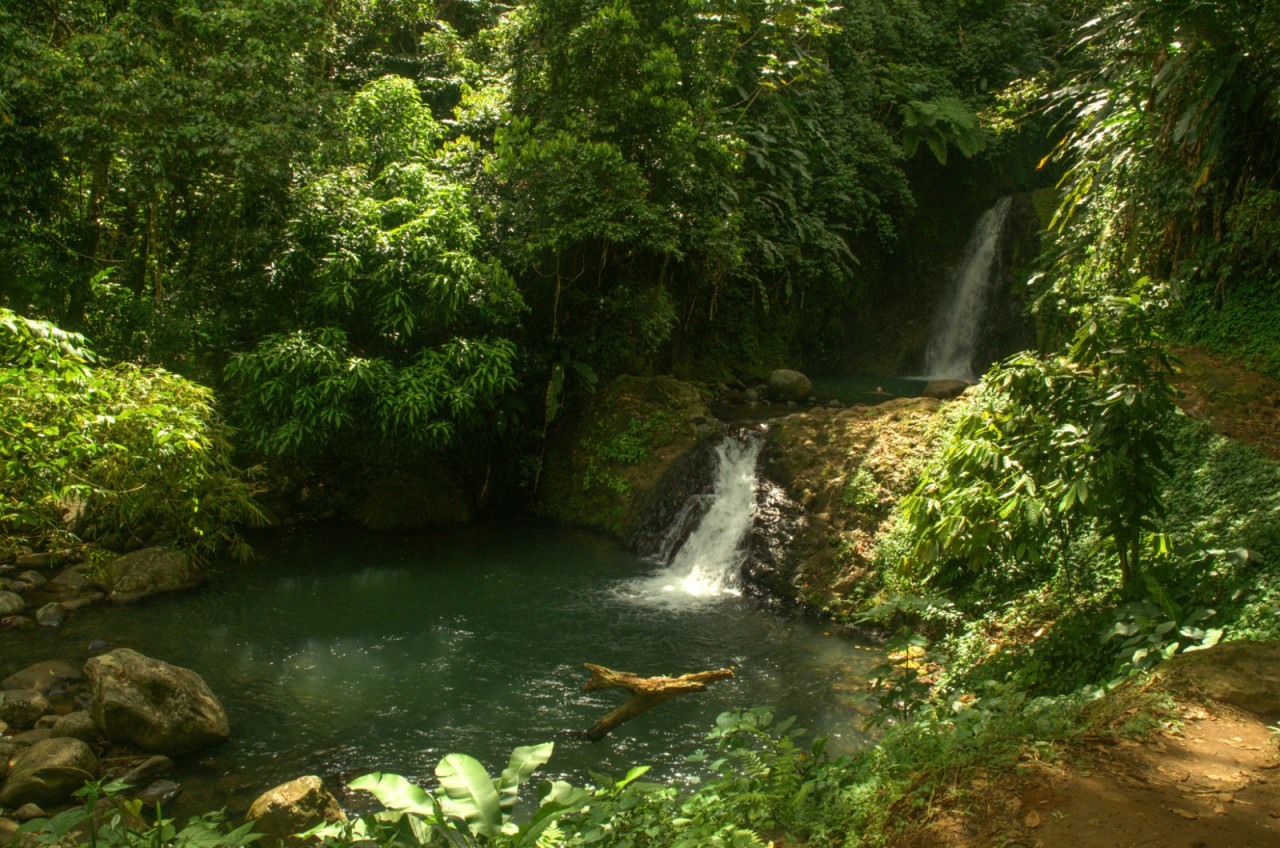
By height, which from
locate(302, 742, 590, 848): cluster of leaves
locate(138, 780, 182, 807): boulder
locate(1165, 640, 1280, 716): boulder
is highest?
locate(1165, 640, 1280, 716): boulder

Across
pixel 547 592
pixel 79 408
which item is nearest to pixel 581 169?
pixel 547 592

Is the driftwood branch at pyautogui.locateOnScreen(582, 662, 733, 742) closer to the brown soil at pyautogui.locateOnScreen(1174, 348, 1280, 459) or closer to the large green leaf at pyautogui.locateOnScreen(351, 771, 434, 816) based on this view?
the large green leaf at pyautogui.locateOnScreen(351, 771, 434, 816)

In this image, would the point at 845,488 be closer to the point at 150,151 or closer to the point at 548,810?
the point at 548,810

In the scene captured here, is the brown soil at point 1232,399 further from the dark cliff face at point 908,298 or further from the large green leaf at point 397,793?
the dark cliff face at point 908,298

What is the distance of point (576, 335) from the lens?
1232cm

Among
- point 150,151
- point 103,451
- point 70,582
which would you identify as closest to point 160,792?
point 103,451

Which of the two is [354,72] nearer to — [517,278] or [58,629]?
[517,278]

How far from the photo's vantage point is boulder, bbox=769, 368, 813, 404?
47.3 ft

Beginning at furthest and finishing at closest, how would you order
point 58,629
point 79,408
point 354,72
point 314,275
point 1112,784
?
point 354,72 < point 314,275 < point 58,629 < point 79,408 < point 1112,784

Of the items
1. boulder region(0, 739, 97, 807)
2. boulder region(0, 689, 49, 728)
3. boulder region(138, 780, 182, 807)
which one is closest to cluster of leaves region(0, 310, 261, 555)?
boulder region(0, 689, 49, 728)

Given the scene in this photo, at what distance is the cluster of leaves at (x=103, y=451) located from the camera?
16.7ft

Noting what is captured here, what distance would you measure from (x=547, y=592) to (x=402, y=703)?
8.82 feet

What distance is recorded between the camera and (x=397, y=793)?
2.89m

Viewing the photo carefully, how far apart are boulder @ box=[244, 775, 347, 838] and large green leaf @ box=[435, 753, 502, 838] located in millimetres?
2219
